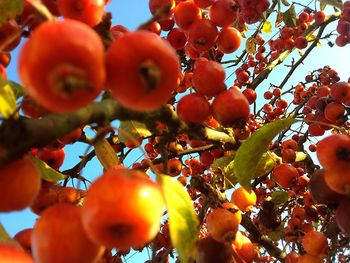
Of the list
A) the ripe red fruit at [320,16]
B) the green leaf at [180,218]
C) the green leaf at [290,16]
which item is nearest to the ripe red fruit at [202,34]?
the green leaf at [180,218]

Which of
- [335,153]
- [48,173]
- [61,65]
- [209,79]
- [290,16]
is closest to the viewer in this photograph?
[61,65]

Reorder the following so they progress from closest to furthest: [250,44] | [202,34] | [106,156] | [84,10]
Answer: [84,10], [106,156], [202,34], [250,44]

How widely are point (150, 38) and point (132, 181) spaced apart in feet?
1.50

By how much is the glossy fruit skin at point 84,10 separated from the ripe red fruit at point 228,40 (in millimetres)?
1272

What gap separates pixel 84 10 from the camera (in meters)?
1.73

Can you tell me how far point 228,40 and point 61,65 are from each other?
204cm

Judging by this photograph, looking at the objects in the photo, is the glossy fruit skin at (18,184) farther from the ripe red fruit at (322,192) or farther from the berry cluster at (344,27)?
the berry cluster at (344,27)

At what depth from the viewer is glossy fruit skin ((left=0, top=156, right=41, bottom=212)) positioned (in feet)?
4.13

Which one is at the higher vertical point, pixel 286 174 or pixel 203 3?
pixel 203 3

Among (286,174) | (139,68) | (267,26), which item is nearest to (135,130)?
(286,174)

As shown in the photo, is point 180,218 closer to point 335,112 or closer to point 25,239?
point 25,239

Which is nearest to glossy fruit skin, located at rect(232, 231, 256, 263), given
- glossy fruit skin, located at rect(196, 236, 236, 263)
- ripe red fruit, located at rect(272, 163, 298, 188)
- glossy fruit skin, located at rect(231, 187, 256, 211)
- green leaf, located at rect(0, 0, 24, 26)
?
glossy fruit skin, located at rect(196, 236, 236, 263)

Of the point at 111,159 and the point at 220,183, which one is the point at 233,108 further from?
the point at 220,183

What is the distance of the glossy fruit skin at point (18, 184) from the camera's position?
4.13 ft
